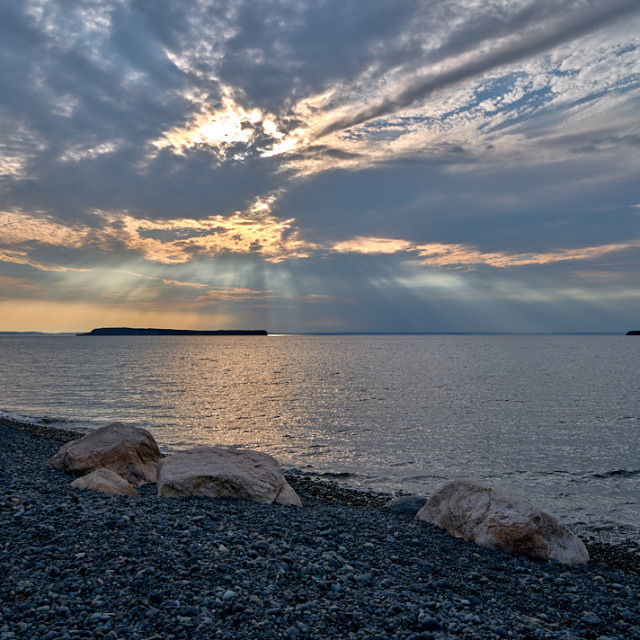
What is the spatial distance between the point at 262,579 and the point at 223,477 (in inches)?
232

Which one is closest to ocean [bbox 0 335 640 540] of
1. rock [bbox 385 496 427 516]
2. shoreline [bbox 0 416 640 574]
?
shoreline [bbox 0 416 640 574]

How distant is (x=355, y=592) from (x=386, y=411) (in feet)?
109

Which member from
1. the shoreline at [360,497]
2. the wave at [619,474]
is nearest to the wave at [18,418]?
the shoreline at [360,497]

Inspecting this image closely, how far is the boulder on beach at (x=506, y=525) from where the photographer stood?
1121 centimetres

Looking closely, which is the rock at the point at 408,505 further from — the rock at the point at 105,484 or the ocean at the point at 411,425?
the rock at the point at 105,484

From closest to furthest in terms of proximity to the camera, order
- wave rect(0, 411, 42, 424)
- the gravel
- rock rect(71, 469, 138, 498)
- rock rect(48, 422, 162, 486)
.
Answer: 1. the gravel
2. rock rect(71, 469, 138, 498)
3. rock rect(48, 422, 162, 486)
4. wave rect(0, 411, 42, 424)

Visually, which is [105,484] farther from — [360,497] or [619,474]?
[619,474]

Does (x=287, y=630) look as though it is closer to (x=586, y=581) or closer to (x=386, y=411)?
(x=586, y=581)

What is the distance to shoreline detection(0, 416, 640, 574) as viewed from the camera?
1245cm

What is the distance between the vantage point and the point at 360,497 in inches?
697

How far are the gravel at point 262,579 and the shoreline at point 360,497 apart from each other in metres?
0.21

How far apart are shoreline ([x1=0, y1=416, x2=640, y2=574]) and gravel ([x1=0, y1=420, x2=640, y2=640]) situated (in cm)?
21

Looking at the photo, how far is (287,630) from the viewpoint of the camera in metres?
6.23

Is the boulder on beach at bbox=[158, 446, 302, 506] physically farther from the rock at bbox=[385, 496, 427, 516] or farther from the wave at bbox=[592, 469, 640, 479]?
the wave at bbox=[592, 469, 640, 479]
